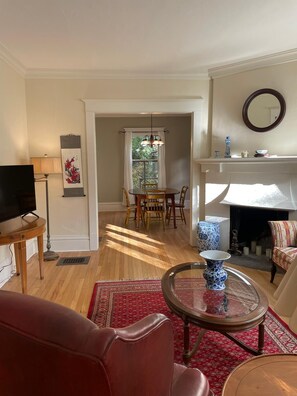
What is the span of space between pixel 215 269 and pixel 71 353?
1518 mm

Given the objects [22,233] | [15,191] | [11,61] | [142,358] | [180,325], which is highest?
[11,61]

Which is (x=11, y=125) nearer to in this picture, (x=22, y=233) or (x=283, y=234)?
(x=22, y=233)

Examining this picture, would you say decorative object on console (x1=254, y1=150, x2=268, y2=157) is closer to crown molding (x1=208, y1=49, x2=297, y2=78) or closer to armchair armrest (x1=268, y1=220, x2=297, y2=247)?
armchair armrest (x1=268, y1=220, x2=297, y2=247)

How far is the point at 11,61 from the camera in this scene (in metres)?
3.60

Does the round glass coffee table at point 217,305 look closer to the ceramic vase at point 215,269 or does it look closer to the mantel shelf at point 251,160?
the ceramic vase at point 215,269

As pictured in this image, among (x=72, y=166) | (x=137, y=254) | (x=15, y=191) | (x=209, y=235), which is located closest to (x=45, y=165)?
(x=72, y=166)

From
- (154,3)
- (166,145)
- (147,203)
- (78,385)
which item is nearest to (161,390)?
(78,385)

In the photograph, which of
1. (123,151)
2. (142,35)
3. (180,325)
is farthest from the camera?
(123,151)

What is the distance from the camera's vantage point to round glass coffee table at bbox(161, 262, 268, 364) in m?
1.70

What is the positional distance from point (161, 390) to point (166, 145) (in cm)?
741

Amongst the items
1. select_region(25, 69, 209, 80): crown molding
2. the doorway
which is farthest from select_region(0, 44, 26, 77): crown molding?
the doorway

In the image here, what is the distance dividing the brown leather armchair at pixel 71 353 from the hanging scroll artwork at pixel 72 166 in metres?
3.63

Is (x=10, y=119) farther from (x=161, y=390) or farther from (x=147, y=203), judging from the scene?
(x=161, y=390)

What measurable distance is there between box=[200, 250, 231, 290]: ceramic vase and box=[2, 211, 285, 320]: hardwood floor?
1195 millimetres
